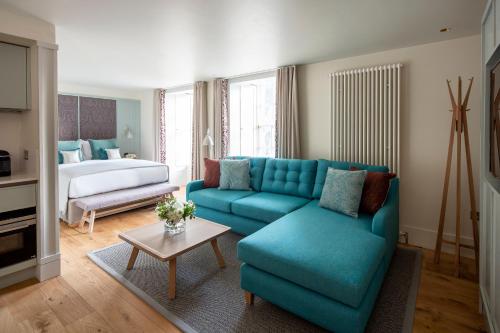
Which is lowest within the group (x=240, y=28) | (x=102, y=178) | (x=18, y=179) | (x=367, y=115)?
(x=102, y=178)

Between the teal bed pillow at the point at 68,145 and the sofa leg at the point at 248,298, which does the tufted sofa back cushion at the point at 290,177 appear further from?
the teal bed pillow at the point at 68,145

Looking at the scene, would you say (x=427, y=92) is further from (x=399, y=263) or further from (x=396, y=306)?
(x=396, y=306)

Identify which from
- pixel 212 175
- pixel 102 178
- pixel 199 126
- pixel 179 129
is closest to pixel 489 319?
pixel 212 175

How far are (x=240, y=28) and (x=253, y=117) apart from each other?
2346 mm

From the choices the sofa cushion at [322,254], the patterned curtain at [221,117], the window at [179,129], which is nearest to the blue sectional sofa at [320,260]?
the sofa cushion at [322,254]

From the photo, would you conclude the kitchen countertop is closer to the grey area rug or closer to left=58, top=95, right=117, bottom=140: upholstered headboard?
the grey area rug

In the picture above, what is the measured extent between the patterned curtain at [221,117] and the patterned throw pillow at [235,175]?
121 centimetres

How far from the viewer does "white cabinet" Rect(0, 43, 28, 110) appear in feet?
7.32

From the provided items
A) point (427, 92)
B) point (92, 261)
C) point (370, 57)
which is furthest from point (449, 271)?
point (92, 261)

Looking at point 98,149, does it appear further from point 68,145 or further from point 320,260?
point 320,260

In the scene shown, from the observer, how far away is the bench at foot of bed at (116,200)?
3529 mm

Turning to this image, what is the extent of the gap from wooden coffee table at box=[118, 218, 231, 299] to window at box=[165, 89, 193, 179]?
3768mm

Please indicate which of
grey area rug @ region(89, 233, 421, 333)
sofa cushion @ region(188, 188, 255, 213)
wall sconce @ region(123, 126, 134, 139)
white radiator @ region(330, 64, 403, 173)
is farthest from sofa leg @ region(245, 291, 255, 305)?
wall sconce @ region(123, 126, 134, 139)

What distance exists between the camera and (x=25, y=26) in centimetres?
226
